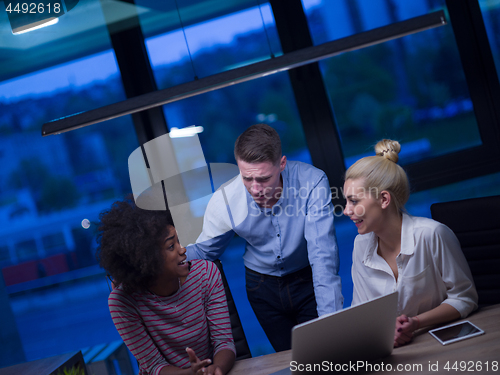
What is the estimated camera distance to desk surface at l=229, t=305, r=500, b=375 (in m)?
1.15

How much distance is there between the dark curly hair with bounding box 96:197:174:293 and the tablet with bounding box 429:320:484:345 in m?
1.02

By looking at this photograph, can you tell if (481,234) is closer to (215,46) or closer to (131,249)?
(131,249)

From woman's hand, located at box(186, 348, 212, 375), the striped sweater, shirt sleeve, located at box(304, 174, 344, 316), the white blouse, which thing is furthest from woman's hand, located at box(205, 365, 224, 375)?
the white blouse

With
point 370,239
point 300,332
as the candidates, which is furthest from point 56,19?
point 300,332

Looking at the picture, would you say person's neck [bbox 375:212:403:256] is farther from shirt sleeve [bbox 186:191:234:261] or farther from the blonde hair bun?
shirt sleeve [bbox 186:191:234:261]

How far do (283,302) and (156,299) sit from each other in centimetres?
Answer: 77

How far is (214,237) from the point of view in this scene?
228 cm

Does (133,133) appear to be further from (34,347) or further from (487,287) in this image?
(487,287)

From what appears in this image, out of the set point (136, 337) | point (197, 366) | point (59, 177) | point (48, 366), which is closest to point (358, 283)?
point (197, 366)

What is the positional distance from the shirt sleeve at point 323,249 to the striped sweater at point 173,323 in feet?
1.43

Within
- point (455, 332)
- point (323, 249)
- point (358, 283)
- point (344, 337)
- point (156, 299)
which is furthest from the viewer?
point (323, 249)

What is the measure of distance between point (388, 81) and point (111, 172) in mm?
2056

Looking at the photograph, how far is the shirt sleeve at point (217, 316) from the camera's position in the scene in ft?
5.56

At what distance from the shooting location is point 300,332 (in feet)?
3.62
